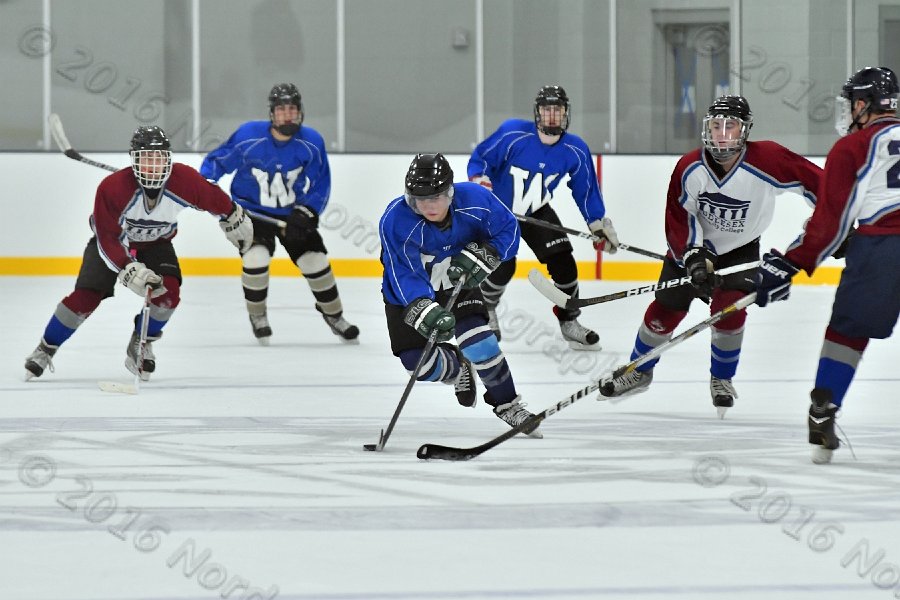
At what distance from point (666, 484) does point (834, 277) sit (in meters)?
5.67

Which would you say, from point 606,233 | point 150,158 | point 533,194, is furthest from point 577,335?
point 150,158

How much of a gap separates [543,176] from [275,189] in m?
1.16

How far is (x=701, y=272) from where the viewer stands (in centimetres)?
424

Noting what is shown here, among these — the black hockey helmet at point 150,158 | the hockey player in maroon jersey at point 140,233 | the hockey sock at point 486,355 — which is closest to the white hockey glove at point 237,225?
the hockey player in maroon jersey at point 140,233

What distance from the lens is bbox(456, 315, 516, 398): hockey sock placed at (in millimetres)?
3967

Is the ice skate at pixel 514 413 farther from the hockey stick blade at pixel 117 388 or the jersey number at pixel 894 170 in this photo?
the hockey stick blade at pixel 117 388

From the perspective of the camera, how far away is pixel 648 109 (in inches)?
372

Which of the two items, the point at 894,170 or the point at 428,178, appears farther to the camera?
the point at 428,178

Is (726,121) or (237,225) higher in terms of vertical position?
(726,121)

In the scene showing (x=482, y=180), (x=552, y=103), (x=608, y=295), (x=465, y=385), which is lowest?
(x=465, y=385)

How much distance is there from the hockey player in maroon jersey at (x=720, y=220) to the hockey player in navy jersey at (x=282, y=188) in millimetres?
2229

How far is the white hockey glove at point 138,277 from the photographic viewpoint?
16.4ft

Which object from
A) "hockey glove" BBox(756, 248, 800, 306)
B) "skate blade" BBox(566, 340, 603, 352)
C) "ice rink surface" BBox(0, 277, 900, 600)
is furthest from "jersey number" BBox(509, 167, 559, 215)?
"hockey glove" BBox(756, 248, 800, 306)

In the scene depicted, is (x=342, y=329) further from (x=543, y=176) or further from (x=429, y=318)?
(x=429, y=318)
